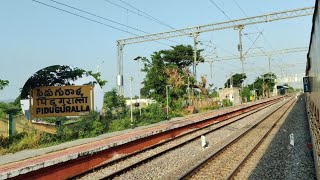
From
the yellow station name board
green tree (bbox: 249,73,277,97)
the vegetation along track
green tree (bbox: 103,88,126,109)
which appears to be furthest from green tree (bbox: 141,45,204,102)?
green tree (bbox: 249,73,277,97)

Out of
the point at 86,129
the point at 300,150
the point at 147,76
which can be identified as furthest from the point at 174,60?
the point at 300,150

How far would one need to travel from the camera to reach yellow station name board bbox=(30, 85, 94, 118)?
17547mm

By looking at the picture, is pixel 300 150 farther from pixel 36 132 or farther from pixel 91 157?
pixel 36 132

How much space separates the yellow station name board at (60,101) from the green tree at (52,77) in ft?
0.96

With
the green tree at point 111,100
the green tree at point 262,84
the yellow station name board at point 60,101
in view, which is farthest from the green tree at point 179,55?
the yellow station name board at point 60,101

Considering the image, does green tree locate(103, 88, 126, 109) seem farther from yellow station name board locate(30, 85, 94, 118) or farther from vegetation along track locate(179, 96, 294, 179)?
vegetation along track locate(179, 96, 294, 179)

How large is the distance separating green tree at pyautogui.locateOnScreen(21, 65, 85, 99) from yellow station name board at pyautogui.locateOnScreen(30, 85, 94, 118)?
0.29 metres

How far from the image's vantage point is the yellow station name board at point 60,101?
17.5 metres

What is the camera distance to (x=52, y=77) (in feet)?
59.5

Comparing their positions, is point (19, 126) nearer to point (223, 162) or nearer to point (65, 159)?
point (65, 159)

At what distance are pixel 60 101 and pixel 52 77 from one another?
1408 mm

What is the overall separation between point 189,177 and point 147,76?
31.8 metres

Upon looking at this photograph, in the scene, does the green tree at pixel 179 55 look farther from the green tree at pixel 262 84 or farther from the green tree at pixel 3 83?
the green tree at pixel 3 83

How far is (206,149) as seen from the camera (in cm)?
1432
